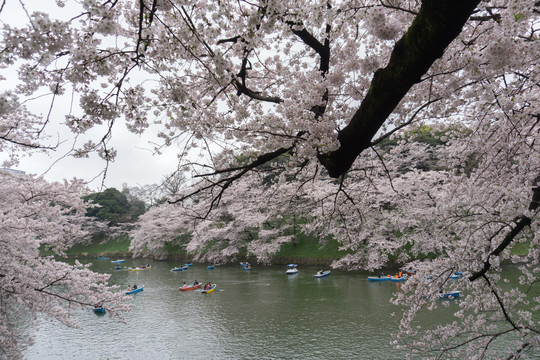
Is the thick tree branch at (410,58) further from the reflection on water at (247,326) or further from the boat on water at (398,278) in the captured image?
the boat on water at (398,278)

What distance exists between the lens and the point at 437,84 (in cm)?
391

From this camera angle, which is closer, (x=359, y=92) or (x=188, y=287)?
(x=359, y=92)

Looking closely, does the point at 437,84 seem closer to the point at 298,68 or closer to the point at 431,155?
the point at 298,68

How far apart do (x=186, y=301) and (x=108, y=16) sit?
13487 millimetres

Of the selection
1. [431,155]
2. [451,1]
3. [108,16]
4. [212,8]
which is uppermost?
[431,155]

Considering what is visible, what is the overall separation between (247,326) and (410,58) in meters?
10.0

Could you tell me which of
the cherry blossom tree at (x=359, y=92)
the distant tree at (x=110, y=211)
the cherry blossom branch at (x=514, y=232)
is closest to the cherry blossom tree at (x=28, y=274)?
the cherry blossom tree at (x=359, y=92)

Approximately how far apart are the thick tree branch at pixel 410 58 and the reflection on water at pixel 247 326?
7142mm

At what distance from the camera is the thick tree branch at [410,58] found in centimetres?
136

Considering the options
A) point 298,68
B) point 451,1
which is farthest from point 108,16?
point 298,68

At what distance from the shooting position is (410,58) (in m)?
1.58

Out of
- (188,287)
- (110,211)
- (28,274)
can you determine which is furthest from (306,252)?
(110,211)

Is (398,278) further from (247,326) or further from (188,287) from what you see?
(188,287)

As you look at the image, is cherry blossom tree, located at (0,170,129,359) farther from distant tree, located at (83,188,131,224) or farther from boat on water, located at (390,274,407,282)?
distant tree, located at (83,188,131,224)
